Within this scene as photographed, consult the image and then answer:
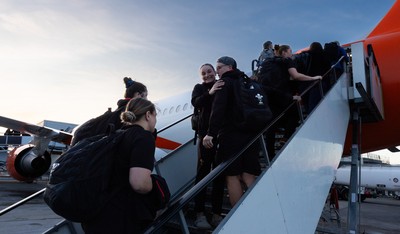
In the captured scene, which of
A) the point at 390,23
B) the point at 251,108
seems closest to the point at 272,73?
the point at 251,108

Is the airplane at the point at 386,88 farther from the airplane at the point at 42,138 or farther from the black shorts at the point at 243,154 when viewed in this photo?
the airplane at the point at 42,138

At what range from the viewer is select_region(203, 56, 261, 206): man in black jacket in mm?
2957

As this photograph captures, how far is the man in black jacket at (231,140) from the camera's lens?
2957 millimetres

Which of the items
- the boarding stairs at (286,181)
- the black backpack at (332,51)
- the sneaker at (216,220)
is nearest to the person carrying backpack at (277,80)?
the boarding stairs at (286,181)

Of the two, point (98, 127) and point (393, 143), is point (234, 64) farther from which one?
point (393, 143)

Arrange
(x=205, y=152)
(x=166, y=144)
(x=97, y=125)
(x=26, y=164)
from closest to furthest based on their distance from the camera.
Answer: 1. (x=97, y=125)
2. (x=205, y=152)
3. (x=166, y=144)
4. (x=26, y=164)

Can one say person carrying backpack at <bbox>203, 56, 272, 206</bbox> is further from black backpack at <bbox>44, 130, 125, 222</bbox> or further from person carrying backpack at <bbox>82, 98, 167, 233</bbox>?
black backpack at <bbox>44, 130, 125, 222</bbox>

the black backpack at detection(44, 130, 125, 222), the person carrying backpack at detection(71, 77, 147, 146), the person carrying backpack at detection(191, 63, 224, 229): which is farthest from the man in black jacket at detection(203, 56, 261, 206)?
the black backpack at detection(44, 130, 125, 222)

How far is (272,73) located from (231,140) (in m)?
1.42

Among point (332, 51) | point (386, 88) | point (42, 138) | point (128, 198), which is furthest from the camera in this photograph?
point (42, 138)

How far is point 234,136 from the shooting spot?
297 centimetres

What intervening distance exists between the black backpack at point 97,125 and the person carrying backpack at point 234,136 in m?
0.82

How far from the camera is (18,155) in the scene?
11.1m

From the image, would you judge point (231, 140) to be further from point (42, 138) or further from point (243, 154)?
point (42, 138)
